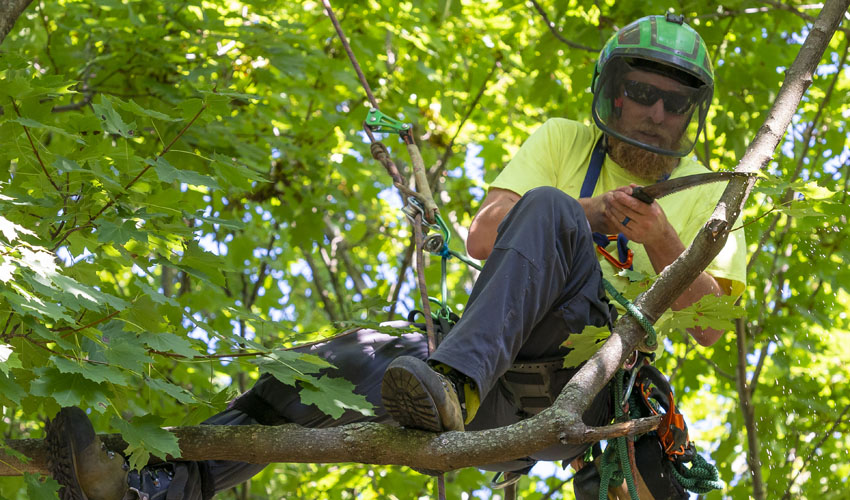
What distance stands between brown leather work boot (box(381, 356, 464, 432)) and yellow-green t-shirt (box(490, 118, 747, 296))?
43.7 inches

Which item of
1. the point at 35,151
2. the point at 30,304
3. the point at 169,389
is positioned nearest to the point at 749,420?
the point at 169,389

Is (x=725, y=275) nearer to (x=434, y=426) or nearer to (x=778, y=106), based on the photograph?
(x=778, y=106)

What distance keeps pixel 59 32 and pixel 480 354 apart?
397 cm

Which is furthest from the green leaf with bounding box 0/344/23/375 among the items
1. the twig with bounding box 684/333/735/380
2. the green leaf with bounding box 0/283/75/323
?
A: the twig with bounding box 684/333/735/380

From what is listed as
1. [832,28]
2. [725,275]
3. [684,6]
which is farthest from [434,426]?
[684,6]

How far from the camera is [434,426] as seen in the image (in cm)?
211

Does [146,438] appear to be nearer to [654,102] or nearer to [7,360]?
[7,360]

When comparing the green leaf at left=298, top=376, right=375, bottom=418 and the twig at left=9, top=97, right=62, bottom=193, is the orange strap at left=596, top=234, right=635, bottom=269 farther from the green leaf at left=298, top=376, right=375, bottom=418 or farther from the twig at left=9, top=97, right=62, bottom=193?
the twig at left=9, top=97, right=62, bottom=193

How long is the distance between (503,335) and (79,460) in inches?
42.8

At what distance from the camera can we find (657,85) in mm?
3371

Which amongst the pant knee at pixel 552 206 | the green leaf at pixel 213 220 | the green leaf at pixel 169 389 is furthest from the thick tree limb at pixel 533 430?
the green leaf at pixel 213 220

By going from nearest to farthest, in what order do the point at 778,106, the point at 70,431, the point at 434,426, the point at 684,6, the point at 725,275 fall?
the point at 434,426 → the point at 70,431 → the point at 778,106 → the point at 725,275 → the point at 684,6

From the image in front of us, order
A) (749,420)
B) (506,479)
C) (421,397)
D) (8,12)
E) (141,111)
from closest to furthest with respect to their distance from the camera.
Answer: (421,397)
(141,111)
(8,12)
(506,479)
(749,420)

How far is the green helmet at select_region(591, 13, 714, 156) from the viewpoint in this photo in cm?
329
